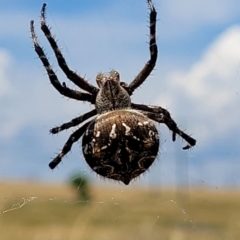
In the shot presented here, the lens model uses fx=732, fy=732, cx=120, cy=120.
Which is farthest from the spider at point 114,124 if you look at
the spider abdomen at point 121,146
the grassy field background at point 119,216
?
the grassy field background at point 119,216

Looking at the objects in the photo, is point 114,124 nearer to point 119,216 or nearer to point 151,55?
point 151,55

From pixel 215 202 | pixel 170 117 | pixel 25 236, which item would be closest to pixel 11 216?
pixel 25 236

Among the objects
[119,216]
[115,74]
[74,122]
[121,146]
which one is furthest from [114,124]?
[119,216]

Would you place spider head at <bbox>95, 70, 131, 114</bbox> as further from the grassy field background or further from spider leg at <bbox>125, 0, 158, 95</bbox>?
the grassy field background

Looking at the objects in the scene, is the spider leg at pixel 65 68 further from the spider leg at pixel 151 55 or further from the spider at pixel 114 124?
the spider leg at pixel 151 55

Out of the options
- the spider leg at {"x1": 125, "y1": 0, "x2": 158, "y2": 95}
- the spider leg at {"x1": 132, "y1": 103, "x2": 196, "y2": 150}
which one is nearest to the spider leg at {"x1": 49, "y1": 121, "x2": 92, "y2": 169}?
the spider leg at {"x1": 132, "y1": 103, "x2": 196, "y2": 150}
